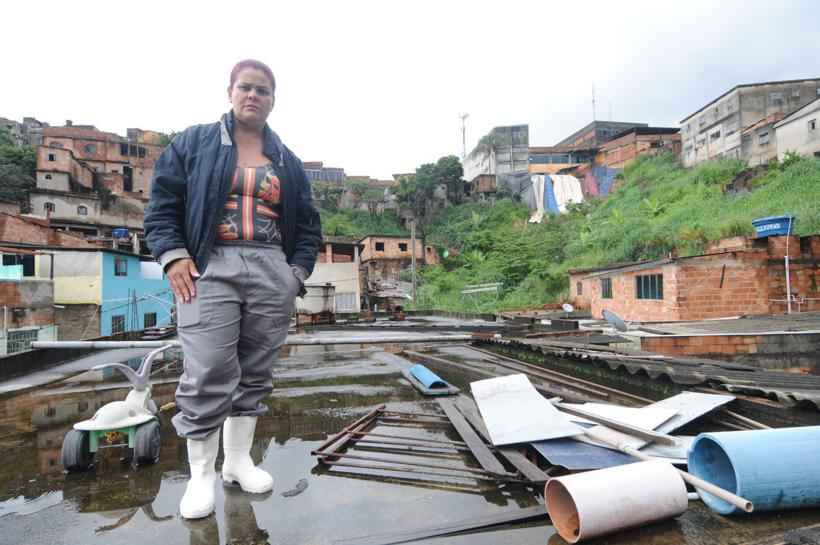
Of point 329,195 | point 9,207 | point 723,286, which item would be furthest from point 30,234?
point 723,286

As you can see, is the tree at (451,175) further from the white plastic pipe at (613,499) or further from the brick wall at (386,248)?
the white plastic pipe at (613,499)

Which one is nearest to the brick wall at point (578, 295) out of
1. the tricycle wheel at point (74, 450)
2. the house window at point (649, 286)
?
the house window at point (649, 286)

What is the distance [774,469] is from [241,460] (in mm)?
1975

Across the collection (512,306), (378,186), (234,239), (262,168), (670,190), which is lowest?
(512,306)

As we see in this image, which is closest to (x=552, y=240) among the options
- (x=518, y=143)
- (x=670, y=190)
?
(x=670, y=190)

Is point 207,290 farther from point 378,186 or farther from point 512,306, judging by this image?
point 378,186

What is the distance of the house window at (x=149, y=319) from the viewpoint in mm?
19938

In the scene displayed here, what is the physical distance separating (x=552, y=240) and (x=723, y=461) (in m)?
27.7

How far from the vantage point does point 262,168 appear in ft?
6.45

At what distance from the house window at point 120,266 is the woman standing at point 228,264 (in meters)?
20.1

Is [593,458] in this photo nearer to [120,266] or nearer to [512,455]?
[512,455]

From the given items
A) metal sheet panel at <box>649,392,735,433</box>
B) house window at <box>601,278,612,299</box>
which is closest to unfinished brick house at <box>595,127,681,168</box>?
house window at <box>601,278,612,299</box>

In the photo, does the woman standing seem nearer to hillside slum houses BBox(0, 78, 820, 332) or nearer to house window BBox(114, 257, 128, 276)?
hillside slum houses BBox(0, 78, 820, 332)

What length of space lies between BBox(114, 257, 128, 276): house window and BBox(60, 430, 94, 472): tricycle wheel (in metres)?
19.8
